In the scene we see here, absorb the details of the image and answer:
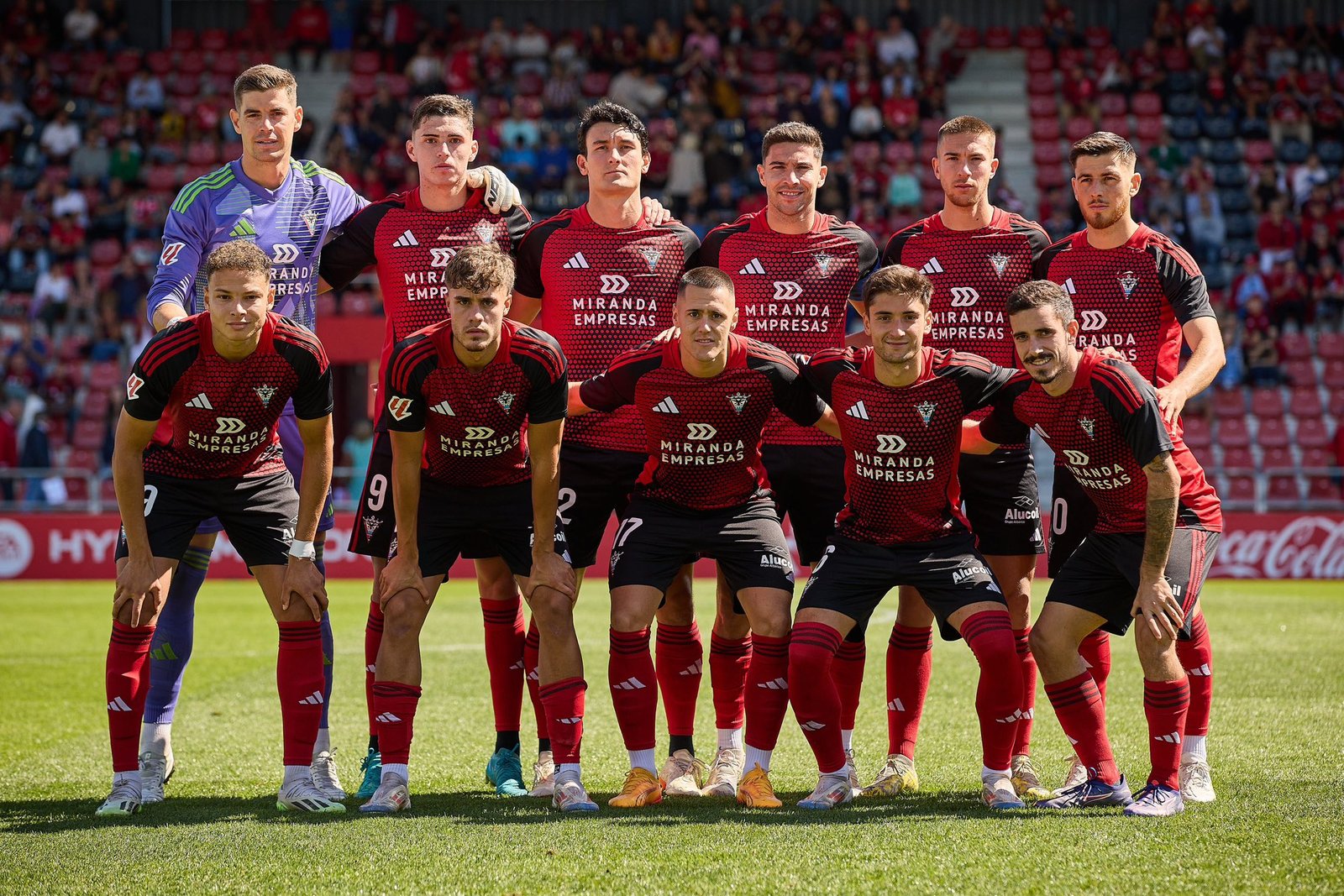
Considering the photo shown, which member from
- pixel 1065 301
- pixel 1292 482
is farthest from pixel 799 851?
pixel 1292 482

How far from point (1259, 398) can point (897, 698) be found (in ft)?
46.6

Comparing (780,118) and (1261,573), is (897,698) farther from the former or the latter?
(780,118)

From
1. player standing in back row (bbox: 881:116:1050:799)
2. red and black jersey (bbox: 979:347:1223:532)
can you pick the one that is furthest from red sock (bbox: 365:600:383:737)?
red and black jersey (bbox: 979:347:1223:532)

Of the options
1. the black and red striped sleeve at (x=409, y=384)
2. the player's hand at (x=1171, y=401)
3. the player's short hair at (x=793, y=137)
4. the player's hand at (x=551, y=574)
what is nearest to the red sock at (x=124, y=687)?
the black and red striped sleeve at (x=409, y=384)

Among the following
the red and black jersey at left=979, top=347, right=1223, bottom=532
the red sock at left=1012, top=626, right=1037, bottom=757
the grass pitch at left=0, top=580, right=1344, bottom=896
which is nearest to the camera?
the grass pitch at left=0, top=580, right=1344, bottom=896

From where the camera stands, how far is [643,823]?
519cm

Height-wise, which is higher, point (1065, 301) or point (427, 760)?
point (1065, 301)

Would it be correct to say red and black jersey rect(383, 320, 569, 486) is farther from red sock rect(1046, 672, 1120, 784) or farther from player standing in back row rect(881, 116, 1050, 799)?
red sock rect(1046, 672, 1120, 784)

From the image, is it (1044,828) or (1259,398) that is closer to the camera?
(1044,828)

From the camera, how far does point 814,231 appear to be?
650 cm

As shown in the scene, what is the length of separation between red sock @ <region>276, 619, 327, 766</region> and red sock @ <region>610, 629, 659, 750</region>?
119 centimetres

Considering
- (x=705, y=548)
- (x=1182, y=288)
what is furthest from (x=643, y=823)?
(x=1182, y=288)

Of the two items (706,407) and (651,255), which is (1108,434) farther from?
(651,255)

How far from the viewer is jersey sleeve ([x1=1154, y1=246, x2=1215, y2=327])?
6070mm
